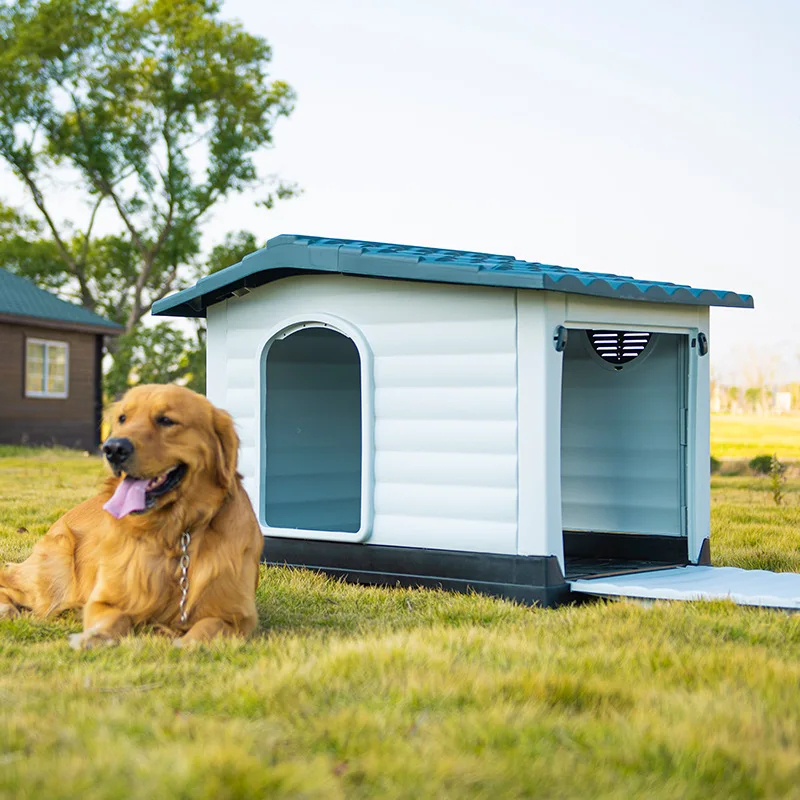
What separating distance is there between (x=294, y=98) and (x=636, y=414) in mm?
27201

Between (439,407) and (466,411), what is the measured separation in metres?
0.18

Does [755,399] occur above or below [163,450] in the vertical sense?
above

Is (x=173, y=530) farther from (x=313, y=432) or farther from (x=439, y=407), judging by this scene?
(x=313, y=432)

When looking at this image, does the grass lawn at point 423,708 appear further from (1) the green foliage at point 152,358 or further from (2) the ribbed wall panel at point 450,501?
(1) the green foliage at point 152,358

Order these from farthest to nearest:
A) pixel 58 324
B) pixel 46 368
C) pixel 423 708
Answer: pixel 46 368 < pixel 58 324 < pixel 423 708

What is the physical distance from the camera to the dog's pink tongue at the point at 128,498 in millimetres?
4426

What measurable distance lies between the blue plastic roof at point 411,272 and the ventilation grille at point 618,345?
1.30 ft

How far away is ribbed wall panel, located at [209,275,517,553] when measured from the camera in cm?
587

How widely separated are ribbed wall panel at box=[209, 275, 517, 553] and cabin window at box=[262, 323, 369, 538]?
3.22 ft

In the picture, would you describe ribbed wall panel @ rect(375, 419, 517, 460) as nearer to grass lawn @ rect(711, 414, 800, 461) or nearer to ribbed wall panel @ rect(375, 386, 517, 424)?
ribbed wall panel @ rect(375, 386, 517, 424)

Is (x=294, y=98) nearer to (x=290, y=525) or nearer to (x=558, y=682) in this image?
(x=290, y=525)

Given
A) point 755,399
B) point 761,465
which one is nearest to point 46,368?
point 761,465

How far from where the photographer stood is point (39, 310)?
2292cm

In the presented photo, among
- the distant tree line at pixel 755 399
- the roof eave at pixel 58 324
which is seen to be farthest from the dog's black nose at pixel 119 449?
the distant tree line at pixel 755 399
